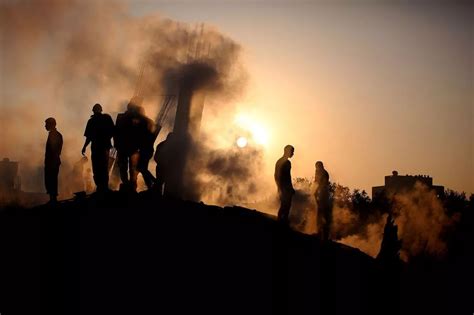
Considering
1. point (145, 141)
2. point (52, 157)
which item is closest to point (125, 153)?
point (145, 141)

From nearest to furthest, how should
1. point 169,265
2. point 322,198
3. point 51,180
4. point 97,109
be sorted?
point 169,265 < point 97,109 < point 51,180 < point 322,198

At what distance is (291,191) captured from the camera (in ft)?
71.6

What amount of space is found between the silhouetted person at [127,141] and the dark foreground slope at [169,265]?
1.32 m

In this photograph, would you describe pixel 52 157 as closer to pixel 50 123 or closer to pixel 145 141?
pixel 50 123

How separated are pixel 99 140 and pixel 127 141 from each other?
80 cm

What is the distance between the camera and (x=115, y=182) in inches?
1319

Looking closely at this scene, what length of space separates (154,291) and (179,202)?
15.0 ft

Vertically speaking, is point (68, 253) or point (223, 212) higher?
point (223, 212)

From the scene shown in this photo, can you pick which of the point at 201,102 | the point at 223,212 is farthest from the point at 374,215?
the point at 223,212

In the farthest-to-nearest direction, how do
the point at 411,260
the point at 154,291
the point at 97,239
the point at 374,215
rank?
1. the point at 374,215
2. the point at 411,260
3. the point at 97,239
4. the point at 154,291

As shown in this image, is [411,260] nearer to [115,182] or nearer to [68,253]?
[115,182]

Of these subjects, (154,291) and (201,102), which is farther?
(201,102)

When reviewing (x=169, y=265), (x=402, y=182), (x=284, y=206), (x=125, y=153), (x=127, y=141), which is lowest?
(x=169, y=265)

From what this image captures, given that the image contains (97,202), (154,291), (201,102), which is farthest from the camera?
(201,102)
